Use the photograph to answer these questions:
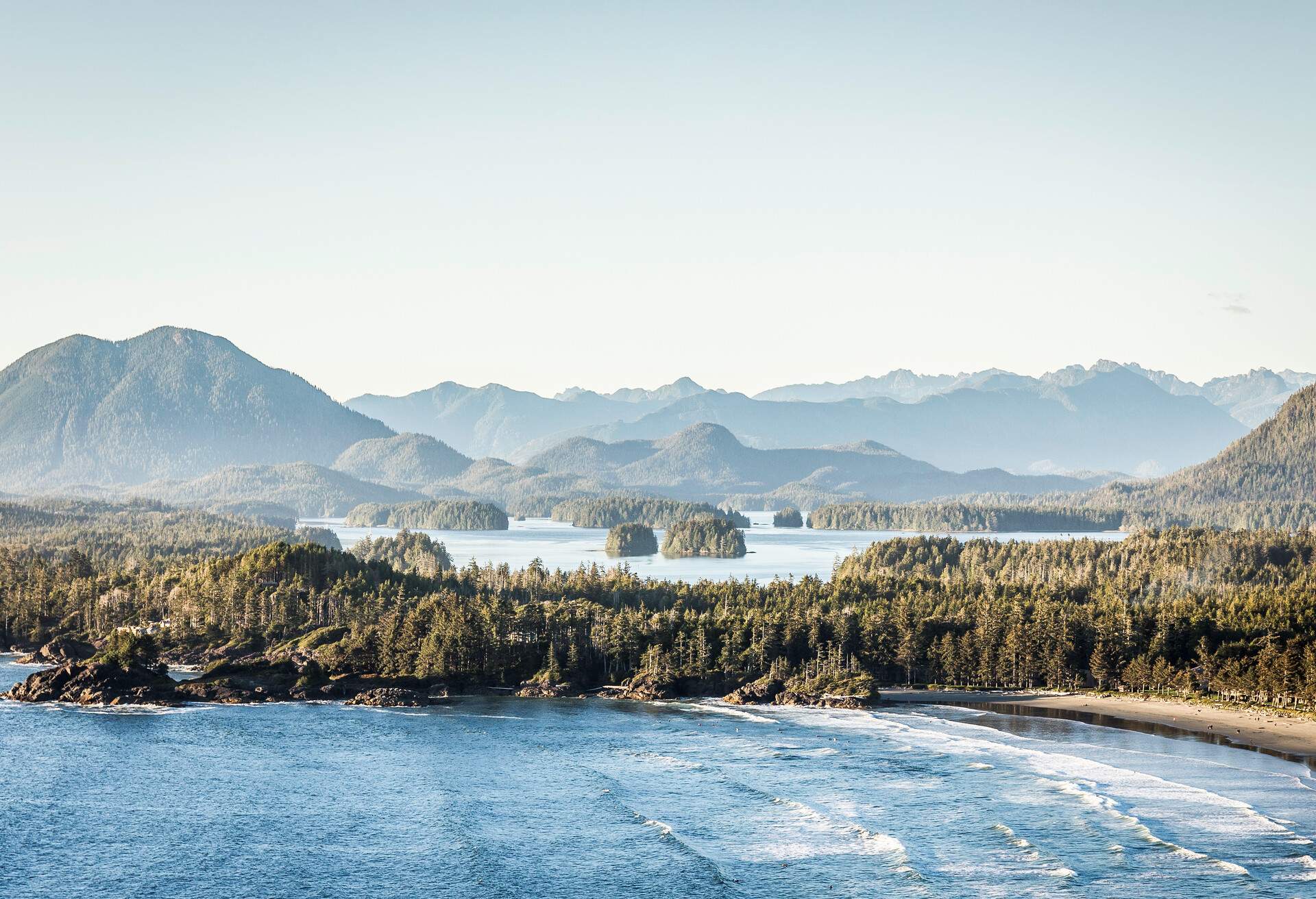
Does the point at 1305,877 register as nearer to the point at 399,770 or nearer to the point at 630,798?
the point at 630,798

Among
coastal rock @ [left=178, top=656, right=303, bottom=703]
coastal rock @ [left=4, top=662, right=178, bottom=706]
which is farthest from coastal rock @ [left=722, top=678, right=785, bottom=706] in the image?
coastal rock @ [left=4, top=662, right=178, bottom=706]

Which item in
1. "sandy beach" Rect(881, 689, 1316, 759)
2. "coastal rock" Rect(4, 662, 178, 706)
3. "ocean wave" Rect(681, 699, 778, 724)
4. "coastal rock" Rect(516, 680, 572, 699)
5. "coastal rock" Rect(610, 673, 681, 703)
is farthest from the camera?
"coastal rock" Rect(516, 680, 572, 699)

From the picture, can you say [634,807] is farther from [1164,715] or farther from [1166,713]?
[1166,713]

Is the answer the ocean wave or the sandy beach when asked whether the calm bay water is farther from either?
the sandy beach

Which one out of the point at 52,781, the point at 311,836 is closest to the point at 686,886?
the point at 311,836

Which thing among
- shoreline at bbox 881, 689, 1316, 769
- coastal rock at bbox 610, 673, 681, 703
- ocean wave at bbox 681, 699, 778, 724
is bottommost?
ocean wave at bbox 681, 699, 778, 724

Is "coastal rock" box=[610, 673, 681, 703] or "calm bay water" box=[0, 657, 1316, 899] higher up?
"coastal rock" box=[610, 673, 681, 703]
